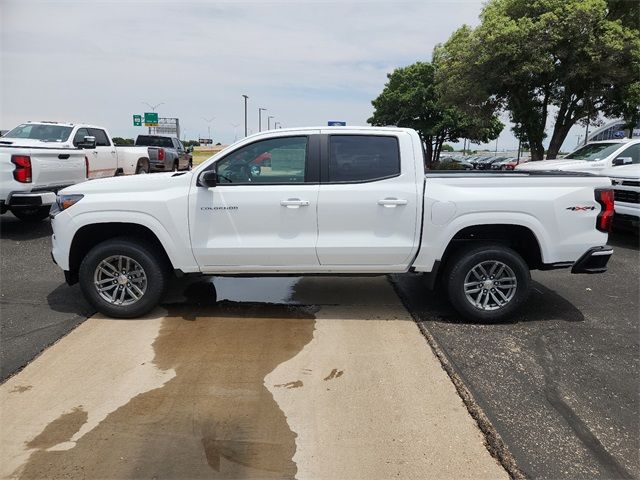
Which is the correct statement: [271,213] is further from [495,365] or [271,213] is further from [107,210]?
[495,365]

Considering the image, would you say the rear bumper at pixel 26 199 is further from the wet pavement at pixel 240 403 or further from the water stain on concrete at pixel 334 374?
the water stain on concrete at pixel 334 374

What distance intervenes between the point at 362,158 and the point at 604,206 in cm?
234

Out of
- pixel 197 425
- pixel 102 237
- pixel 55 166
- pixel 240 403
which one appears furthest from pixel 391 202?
pixel 55 166

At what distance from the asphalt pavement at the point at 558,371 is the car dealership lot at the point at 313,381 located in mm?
14

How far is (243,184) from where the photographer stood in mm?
4902

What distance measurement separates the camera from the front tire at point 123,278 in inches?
195

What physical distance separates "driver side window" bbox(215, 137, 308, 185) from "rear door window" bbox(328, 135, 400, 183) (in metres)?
0.30

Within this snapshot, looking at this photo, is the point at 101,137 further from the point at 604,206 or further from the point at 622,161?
the point at 622,161

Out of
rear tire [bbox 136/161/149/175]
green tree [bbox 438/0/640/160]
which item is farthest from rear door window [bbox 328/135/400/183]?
green tree [bbox 438/0/640/160]

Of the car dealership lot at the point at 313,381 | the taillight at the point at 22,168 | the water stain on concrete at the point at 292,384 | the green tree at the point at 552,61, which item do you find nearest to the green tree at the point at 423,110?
the green tree at the point at 552,61

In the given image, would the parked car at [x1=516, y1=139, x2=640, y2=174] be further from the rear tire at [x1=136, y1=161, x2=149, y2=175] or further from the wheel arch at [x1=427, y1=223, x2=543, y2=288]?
the rear tire at [x1=136, y1=161, x2=149, y2=175]

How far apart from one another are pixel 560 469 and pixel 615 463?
14.2 inches

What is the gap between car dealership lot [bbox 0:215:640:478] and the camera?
297 centimetres

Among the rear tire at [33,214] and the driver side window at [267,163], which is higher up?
the driver side window at [267,163]
